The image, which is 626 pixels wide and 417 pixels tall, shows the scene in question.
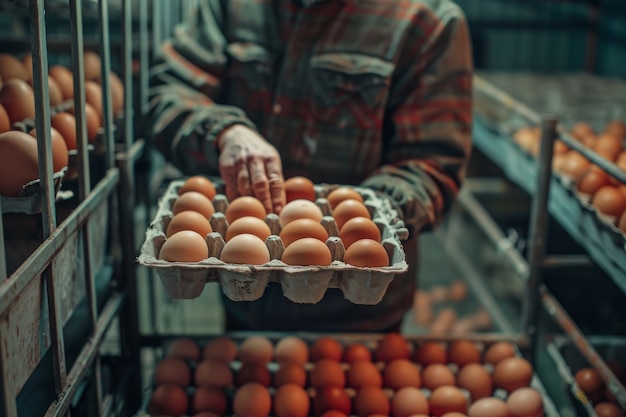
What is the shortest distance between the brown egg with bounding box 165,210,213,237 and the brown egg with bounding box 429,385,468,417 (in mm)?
683

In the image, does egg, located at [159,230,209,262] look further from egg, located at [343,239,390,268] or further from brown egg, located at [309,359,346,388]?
brown egg, located at [309,359,346,388]

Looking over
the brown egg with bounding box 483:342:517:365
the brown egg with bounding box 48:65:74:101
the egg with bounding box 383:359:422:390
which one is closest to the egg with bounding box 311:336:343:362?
the egg with bounding box 383:359:422:390

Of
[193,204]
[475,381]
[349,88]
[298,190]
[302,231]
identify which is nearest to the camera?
[302,231]

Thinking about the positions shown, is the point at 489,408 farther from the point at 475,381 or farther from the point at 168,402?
the point at 168,402

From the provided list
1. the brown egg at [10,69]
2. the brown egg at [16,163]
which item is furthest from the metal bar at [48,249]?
the brown egg at [10,69]

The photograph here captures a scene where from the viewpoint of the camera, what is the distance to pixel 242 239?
1371 millimetres

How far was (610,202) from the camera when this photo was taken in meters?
2.03

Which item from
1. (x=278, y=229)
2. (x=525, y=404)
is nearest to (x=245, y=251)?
(x=278, y=229)

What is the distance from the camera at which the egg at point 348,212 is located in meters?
1.56

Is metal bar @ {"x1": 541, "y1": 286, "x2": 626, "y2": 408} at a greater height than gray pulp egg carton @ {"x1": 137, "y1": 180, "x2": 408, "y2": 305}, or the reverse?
gray pulp egg carton @ {"x1": 137, "y1": 180, "x2": 408, "y2": 305}

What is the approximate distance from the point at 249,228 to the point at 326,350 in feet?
1.82

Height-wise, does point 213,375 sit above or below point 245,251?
below

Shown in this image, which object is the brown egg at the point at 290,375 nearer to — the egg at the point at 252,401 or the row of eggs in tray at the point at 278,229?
the egg at the point at 252,401

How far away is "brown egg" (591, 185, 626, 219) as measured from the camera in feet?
6.59
